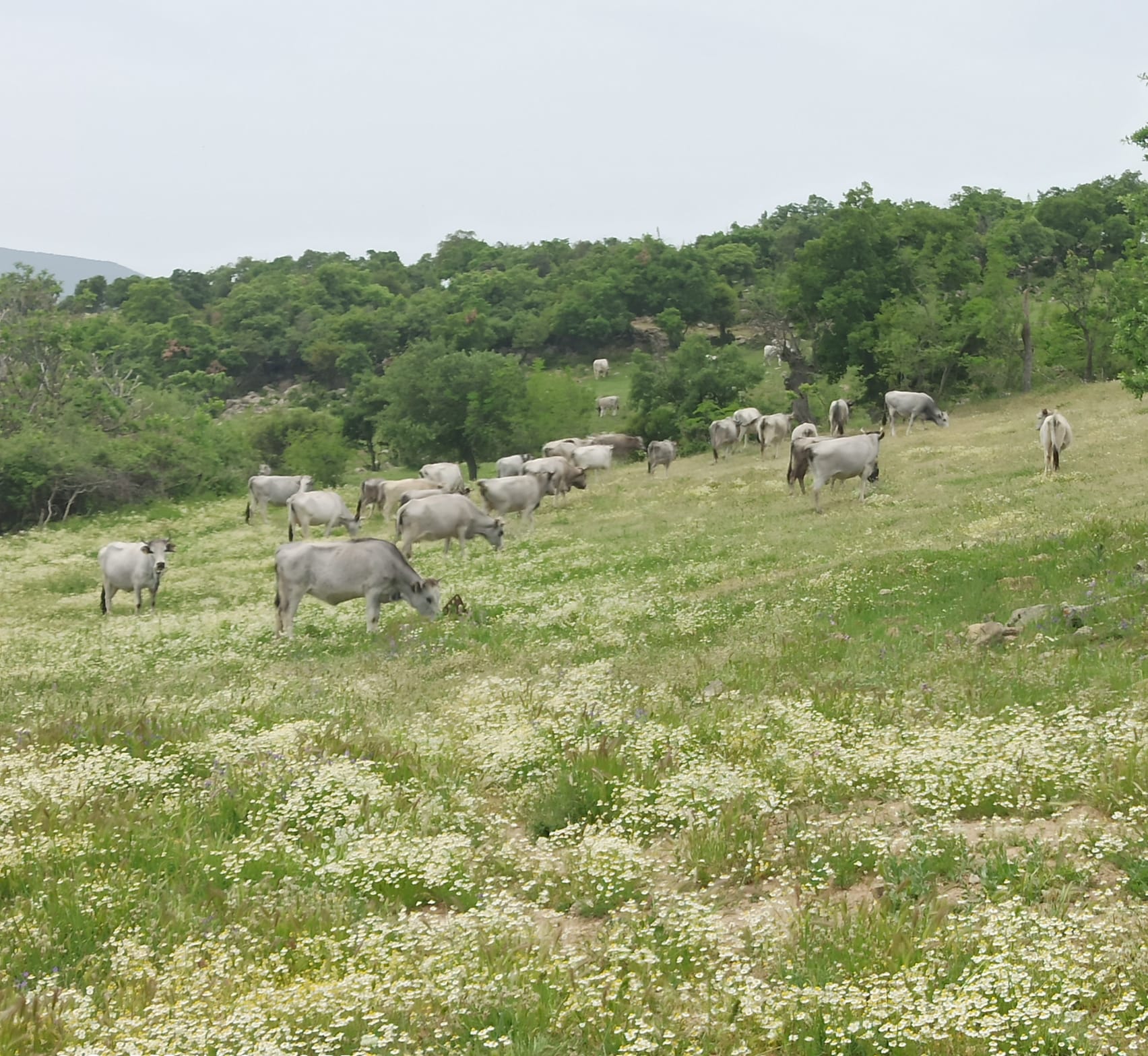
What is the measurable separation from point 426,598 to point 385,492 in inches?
839

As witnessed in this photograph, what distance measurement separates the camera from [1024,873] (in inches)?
239

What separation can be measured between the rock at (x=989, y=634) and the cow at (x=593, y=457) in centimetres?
4576

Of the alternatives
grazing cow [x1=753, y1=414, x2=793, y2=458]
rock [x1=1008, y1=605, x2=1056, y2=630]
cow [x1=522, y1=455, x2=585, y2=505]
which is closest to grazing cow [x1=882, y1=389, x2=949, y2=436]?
grazing cow [x1=753, y1=414, x2=793, y2=458]

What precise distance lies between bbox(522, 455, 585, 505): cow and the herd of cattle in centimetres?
7

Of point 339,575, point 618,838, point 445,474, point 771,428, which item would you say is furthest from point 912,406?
point 618,838

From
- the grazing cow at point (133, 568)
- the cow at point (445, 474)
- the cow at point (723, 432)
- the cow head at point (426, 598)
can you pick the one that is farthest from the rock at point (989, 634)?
the cow at point (723, 432)

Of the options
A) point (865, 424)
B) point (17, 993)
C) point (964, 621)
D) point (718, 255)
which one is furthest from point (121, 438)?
point (718, 255)

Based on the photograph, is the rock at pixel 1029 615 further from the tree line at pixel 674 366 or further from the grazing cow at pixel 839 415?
the grazing cow at pixel 839 415

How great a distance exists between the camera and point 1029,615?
13.3 m

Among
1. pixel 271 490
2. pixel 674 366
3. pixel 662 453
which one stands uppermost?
pixel 674 366

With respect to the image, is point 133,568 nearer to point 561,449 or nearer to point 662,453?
point 662,453

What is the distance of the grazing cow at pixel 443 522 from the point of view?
98.1 feet

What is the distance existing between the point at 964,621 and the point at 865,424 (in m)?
45.9

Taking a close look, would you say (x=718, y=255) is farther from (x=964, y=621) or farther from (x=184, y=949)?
(x=184, y=949)
